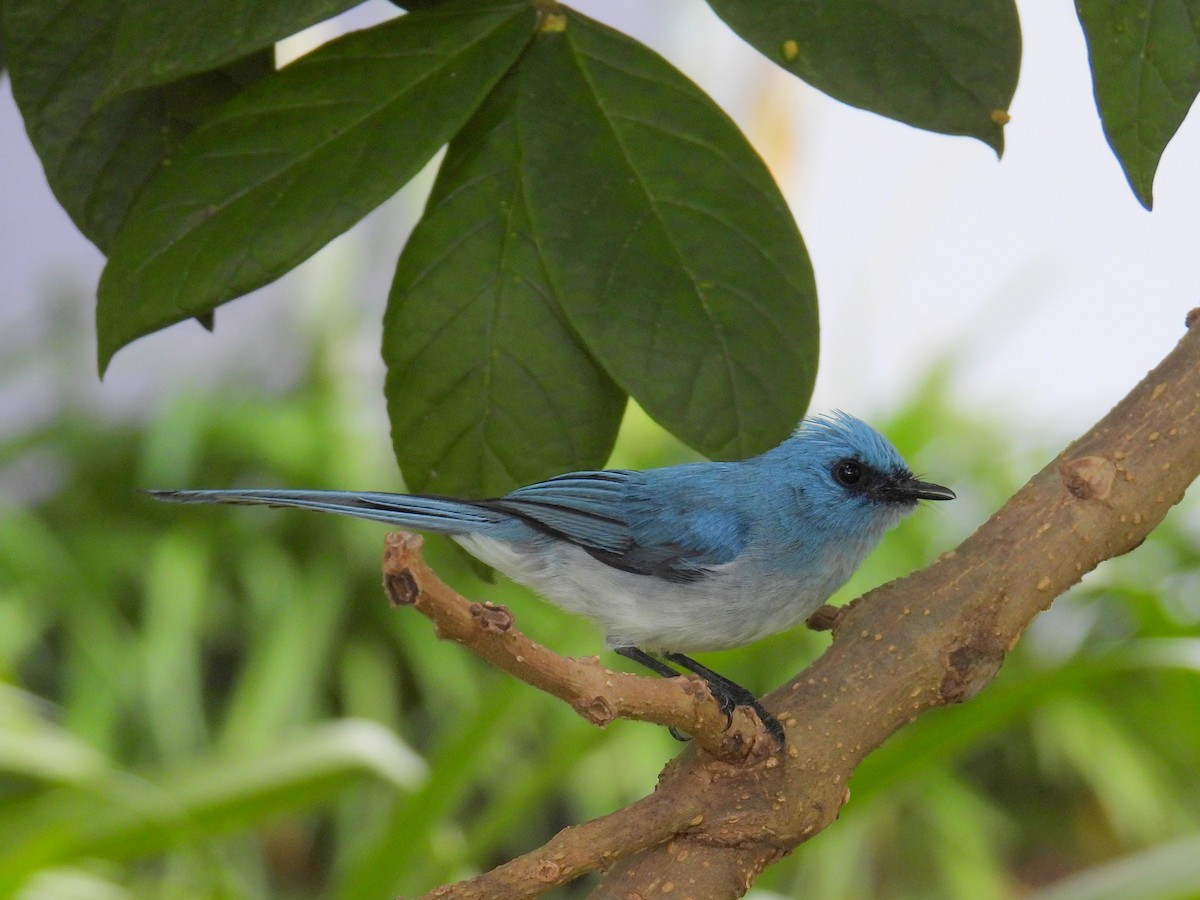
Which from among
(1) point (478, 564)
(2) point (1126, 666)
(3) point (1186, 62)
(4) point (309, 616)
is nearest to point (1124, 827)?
(2) point (1126, 666)

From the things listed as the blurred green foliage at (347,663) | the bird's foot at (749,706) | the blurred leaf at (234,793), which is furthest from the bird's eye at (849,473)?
the blurred green foliage at (347,663)

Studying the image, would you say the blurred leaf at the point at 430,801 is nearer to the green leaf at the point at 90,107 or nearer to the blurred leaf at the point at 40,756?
the blurred leaf at the point at 40,756

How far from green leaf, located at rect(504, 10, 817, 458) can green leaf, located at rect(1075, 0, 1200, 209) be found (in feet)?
0.93

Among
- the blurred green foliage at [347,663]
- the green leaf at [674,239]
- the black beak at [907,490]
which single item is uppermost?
the green leaf at [674,239]

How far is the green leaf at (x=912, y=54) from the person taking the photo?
1.00m

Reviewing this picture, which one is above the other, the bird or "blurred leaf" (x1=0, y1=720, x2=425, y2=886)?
the bird

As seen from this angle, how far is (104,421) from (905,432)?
3.06m

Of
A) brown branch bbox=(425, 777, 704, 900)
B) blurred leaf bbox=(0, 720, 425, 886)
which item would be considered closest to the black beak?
brown branch bbox=(425, 777, 704, 900)

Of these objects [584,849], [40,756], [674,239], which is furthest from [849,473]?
[40,756]

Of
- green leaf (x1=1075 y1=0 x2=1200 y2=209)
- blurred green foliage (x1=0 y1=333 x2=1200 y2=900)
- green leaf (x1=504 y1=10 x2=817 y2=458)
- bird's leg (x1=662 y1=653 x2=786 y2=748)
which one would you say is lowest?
blurred green foliage (x1=0 y1=333 x2=1200 y2=900)

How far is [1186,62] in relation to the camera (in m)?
0.93

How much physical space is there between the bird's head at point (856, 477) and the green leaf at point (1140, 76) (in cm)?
72

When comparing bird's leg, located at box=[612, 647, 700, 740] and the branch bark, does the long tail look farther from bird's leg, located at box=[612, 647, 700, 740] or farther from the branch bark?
the branch bark

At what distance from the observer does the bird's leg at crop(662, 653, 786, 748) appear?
1119 mm
